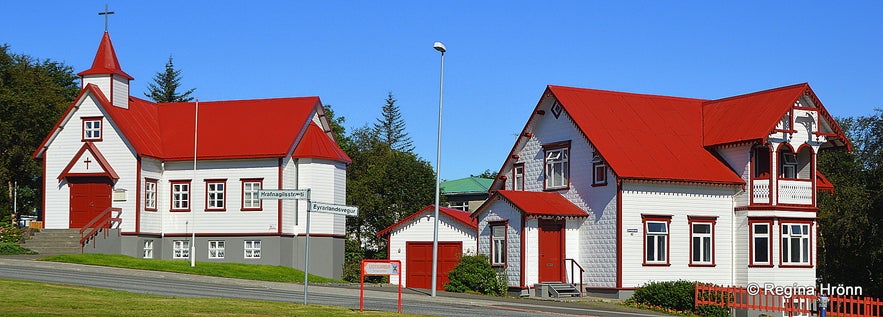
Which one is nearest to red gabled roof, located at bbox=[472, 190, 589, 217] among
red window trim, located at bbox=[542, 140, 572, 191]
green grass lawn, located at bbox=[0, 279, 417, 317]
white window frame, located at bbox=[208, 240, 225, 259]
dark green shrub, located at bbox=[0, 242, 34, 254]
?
red window trim, located at bbox=[542, 140, 572, 191]

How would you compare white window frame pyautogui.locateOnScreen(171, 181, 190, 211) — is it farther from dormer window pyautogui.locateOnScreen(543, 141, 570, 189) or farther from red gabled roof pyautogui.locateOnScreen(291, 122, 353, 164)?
dormer window pyautogui.locateOnScreen(543, 141, 570, 189)

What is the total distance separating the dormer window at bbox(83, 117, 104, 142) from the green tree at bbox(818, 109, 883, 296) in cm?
3449

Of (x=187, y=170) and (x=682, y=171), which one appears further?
(x=187, y=170)

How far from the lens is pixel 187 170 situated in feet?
176

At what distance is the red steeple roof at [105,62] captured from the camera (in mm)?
52344

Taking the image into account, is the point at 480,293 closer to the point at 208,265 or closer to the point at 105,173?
the point at 208,265

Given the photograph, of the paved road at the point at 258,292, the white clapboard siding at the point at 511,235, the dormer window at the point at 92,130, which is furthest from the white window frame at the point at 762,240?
the dormer window at the point at 92,130

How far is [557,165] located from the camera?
1806 inches

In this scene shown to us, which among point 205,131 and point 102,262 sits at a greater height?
point 205,131

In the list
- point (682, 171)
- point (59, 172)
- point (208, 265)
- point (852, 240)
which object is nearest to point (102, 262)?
point (208, 265)

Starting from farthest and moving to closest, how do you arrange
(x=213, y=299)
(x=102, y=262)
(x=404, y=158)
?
(x=404, y=158), (x=102, y=262), (x=213, y=299)

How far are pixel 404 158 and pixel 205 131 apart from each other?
53.1 ft

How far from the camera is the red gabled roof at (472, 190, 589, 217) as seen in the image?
42000mm

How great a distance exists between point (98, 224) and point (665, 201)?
977 inches
